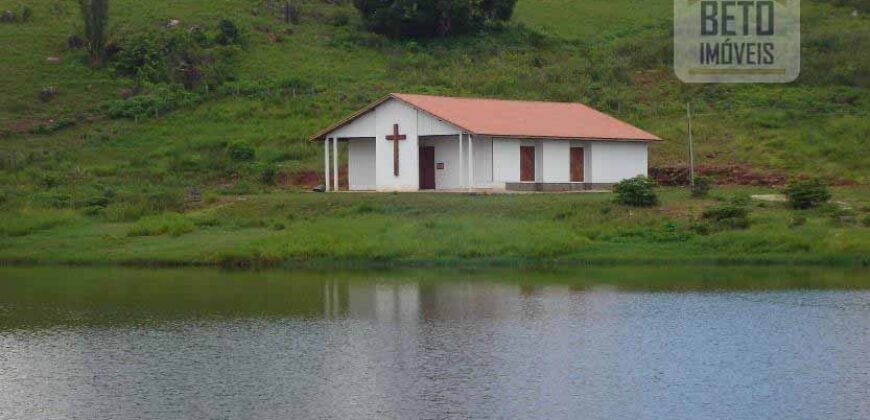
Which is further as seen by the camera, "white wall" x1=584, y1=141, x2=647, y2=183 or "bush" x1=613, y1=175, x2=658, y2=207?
"white wall" x1=584, y1=141, x2=647, y2=183

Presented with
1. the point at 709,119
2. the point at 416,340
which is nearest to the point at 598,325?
the point at 416,340

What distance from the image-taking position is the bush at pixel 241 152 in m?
58.2

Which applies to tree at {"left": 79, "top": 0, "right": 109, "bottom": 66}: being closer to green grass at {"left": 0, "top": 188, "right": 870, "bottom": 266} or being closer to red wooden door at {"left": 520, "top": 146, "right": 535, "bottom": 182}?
green grass at {"left": 0, "top": 188, "right": 870, "bottom": 266}

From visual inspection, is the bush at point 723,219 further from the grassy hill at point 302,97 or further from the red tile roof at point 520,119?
the red tile roof at point 520,119

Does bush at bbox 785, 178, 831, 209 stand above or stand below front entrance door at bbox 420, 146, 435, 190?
below

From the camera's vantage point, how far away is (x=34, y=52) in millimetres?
74000

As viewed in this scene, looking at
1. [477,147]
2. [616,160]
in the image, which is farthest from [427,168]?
[616,160]

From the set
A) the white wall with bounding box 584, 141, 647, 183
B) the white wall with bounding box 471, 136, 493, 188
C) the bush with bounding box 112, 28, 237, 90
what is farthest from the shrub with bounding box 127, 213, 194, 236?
the bush with bounding box 112, 28, 237, 90

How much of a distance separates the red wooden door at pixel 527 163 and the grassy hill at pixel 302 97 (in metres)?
8.25

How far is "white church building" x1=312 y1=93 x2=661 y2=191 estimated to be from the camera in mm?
50188

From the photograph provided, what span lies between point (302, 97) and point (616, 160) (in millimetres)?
20454

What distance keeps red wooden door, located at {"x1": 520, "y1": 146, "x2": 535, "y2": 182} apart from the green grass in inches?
205

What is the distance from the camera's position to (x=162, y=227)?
43.4 m

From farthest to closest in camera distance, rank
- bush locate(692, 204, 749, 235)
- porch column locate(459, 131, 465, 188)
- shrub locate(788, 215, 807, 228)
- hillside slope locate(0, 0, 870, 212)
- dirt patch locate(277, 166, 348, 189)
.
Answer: hillside slope locate(0, 0, 870, 212) → dirt patch locate(277, 166, 348, 189) → porch column locate(459, 131, 465, 188) → bush locate(692, 204, 749, 235) → shrub locate(788, 215, 807, 228)
